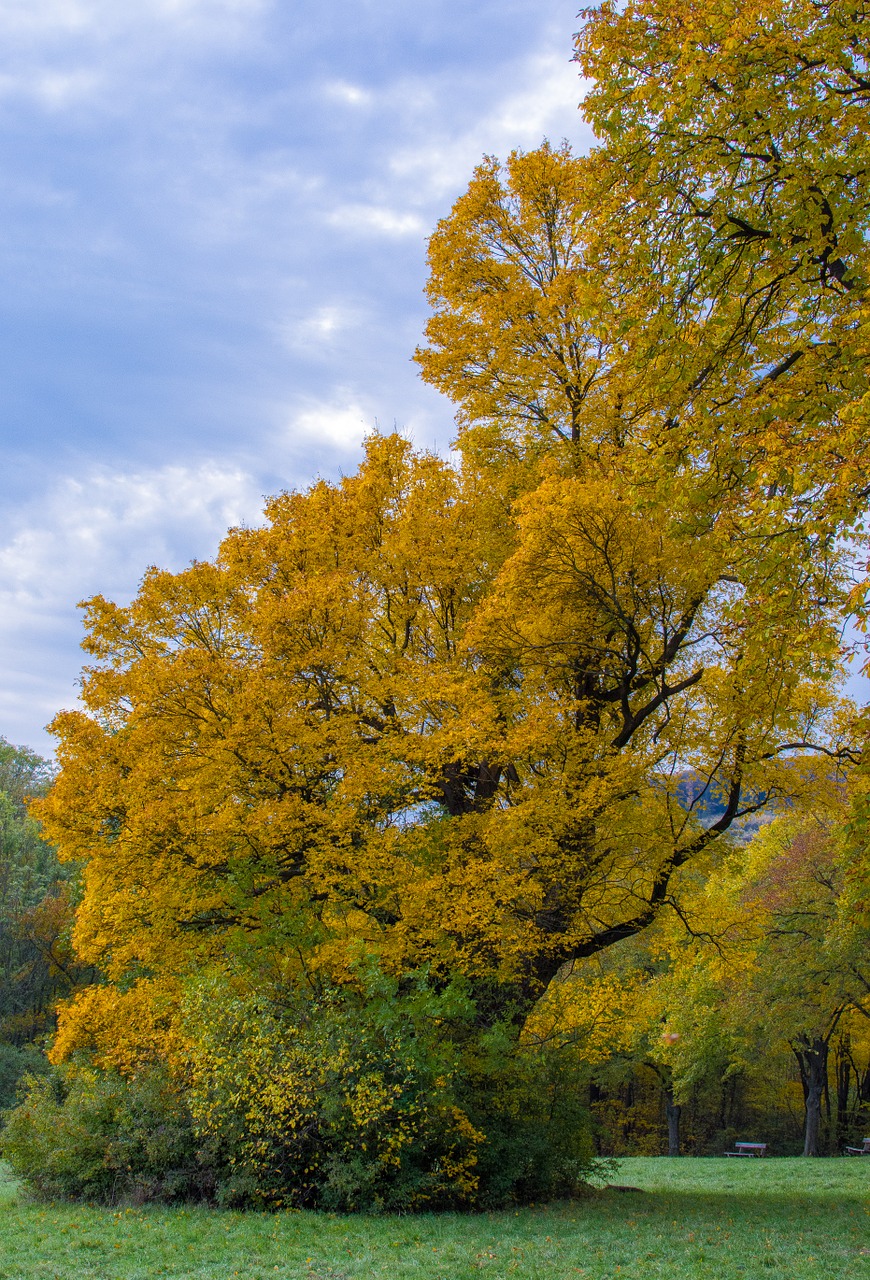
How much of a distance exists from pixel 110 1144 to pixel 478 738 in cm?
768

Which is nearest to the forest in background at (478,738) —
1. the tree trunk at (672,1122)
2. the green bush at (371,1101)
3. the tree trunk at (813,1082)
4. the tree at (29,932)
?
the green bush at (371,1101)

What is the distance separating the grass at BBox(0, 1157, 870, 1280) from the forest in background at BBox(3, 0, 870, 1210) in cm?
87

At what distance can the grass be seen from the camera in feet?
24.8

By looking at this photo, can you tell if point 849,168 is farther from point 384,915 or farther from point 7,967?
point 7,967

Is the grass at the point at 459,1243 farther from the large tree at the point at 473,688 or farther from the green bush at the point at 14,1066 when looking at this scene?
the green bush at the point at 14,1066

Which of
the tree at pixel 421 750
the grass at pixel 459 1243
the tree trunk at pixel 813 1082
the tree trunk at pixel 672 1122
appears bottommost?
the tree trunk at pixel 672 1122

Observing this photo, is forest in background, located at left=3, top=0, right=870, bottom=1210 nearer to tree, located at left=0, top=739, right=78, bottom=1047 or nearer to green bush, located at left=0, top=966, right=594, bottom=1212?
green bush, located at left=0, top=966, right=594, bottom=1212

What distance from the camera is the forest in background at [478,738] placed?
7652mm

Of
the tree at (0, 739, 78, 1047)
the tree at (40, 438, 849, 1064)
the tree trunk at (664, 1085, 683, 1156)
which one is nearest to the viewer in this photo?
the tree at (40, 438, 849, 1064)

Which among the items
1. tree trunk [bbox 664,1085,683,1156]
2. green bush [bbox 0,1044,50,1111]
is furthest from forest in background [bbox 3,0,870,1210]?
tree trunk [bbox 664,1085,683,1156]

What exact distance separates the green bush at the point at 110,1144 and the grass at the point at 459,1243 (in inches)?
18.6

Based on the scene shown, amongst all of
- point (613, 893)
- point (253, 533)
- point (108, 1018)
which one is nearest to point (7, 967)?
point (108, 1018)

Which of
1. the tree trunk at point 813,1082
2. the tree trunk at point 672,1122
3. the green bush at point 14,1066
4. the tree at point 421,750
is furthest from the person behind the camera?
the tree trunk at point 672,1122

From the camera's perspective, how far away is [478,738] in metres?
10.9
